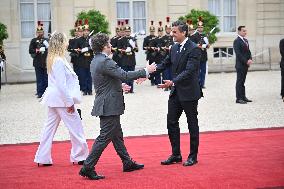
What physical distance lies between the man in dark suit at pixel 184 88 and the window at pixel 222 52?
18936mm

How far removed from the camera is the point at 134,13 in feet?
87.6

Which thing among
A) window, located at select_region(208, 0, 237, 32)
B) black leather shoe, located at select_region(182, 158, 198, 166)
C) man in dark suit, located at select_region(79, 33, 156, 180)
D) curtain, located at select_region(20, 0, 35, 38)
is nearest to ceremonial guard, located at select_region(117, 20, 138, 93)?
curtain, located at select_region(20, 0, 35, 38)

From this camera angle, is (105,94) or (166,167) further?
(166,167)

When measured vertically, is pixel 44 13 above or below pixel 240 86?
above

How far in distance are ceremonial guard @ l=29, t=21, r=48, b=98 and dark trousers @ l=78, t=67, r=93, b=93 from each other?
115 cm

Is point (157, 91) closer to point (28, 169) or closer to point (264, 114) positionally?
point (264, 114)

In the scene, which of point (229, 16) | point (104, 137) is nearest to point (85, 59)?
point (229, 16)

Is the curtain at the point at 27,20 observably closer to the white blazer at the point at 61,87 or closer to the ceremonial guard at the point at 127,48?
the ceremonial guard at the point at 127,48

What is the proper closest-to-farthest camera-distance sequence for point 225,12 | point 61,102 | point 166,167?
1. point 166,167
2. point 61,102
3. point 225,12

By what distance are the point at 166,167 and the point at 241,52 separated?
7.82 m

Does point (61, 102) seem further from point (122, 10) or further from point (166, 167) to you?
point (122, 10)

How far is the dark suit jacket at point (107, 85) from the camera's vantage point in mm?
7812

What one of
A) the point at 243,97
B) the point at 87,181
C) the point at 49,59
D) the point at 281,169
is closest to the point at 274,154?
the point at 281,169

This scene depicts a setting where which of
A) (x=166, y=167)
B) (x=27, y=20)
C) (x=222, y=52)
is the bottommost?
(x=166, y=167)
